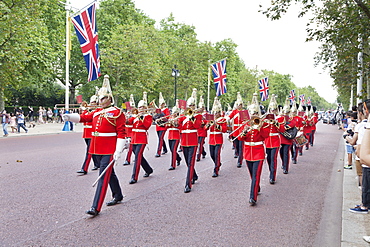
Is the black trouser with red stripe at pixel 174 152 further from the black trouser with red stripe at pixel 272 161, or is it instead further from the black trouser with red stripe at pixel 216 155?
the black trouser with red stripe at pixel 272 161

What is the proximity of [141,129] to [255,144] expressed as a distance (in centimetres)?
303

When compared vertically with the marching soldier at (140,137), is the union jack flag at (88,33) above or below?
above

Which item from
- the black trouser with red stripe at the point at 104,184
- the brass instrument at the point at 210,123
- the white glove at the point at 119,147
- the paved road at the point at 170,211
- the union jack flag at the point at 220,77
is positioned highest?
the union jack flag at the point at 220,77

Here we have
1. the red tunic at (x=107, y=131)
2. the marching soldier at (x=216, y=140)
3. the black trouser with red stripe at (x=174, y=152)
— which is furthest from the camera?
the black trouser with red stripe at (x=174, y=152)

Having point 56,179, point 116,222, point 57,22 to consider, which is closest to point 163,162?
point 56,179

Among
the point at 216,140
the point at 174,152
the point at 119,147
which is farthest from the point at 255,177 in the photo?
the point at 174,152

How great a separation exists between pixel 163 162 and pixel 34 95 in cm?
3200

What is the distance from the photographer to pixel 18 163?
31.4 feet

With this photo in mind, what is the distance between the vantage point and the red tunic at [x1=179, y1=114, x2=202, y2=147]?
283 inches

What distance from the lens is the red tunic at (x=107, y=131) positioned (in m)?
5.46

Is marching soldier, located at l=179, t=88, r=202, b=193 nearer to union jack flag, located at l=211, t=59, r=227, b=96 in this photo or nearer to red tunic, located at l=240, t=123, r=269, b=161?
red tunic, located at l=240, t=123, r=269, b=161

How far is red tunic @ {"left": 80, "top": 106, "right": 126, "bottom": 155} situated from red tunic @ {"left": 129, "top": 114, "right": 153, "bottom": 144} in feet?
7.42

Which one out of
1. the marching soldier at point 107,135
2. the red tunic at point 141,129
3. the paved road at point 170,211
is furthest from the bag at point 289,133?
the marching soldier at point 107,135

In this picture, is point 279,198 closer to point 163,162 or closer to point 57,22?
point 163,162
